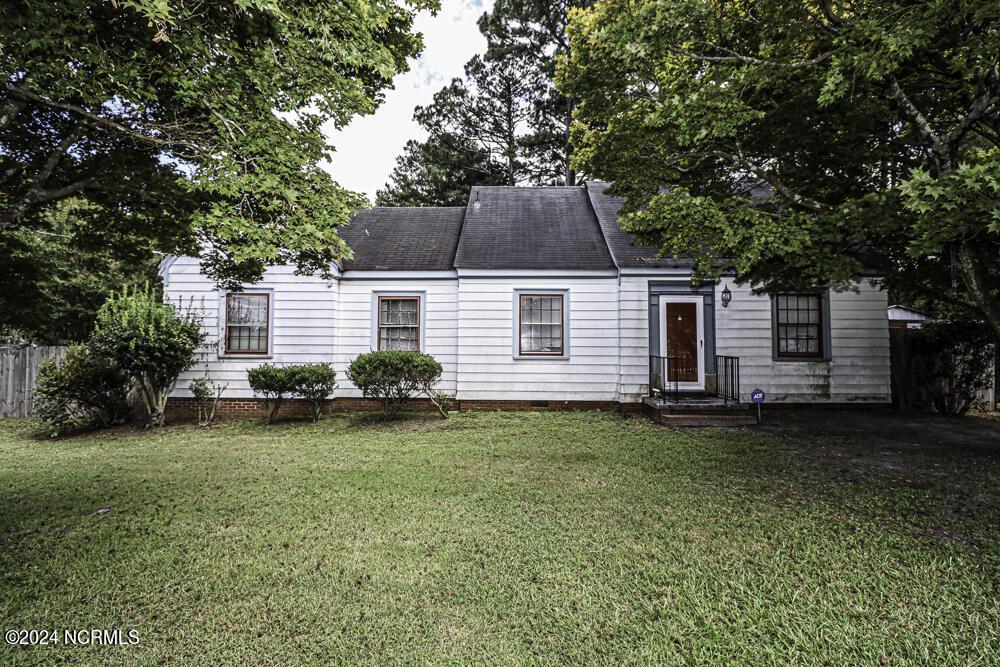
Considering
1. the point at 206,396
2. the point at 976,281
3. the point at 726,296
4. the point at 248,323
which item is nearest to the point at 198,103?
the point at 248,323

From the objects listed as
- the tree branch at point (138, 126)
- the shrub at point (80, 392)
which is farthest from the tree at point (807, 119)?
the shrub at point (80, 392)

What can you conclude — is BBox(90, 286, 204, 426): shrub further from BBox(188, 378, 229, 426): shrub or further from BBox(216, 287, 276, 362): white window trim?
BBox(216, 287, 276, 362): white window trim

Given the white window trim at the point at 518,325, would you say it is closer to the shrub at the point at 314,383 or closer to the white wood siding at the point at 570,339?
the white wood siding at the point at 570,339

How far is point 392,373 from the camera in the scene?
8805 mm

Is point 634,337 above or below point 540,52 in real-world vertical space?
below

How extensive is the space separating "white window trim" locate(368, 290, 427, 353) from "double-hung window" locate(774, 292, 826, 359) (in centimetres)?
831

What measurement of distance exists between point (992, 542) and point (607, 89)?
6.40 m

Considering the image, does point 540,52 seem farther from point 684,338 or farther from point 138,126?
point 138,126

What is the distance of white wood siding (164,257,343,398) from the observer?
995cm

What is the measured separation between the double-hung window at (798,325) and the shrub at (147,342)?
13.0 m

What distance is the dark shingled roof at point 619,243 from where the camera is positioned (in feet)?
32.7

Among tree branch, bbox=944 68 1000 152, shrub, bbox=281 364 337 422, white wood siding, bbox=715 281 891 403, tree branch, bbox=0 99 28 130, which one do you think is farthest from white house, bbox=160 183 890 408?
tree branch, bbox=0 99 28 130

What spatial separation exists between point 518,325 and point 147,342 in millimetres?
7458

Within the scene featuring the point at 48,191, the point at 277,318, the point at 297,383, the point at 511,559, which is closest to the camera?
the point at 511,559
